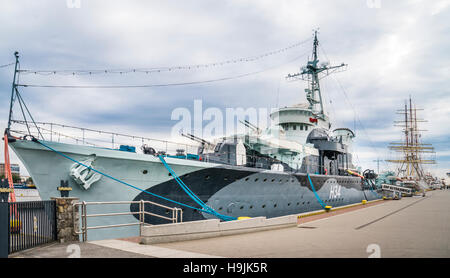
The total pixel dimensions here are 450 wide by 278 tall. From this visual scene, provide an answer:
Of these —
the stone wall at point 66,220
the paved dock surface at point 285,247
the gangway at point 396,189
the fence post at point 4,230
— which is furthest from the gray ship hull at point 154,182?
the gangway at point 396,189

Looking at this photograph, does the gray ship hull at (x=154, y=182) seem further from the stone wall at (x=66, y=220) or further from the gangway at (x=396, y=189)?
the gangway at (x=396, y=189)

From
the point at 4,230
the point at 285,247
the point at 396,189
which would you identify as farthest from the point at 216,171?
the point at 396,189

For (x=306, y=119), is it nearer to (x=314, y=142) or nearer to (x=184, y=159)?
(x=314, y=142)

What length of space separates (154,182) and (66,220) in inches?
194

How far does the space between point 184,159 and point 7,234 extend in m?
7.38

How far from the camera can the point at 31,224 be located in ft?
23.8

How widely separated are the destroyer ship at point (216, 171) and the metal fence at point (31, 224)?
339 centimetres

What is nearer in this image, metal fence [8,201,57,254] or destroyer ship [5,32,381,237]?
metal fence [8,201,57,254]

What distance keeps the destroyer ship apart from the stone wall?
3202 millimetres

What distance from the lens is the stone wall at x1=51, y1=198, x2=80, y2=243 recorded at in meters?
7.77

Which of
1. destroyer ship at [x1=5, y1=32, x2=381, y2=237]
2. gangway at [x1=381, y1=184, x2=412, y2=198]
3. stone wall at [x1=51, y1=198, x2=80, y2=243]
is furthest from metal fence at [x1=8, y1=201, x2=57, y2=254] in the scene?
gangway at [x1=381, y1=184, x2=412, y2=198]

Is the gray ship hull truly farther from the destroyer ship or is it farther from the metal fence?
the metal fence

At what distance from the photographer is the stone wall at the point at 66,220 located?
7766 mm

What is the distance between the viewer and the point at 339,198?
26406 mm
